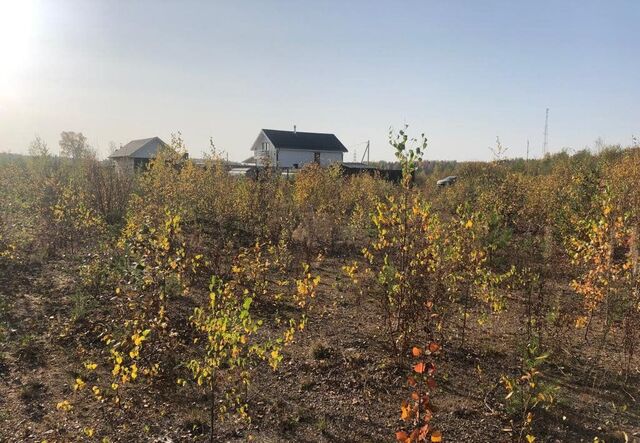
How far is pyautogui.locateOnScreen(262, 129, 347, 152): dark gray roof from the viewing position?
41125 millimetres

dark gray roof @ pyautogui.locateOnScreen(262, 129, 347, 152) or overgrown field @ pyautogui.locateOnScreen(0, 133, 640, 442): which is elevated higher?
dark gray roof @ pyautogui.locateOnScreen(262, 129, 347, 152)

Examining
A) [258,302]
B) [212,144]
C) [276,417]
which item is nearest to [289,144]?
[212,144]

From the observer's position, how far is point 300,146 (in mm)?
41438

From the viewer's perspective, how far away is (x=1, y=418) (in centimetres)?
360

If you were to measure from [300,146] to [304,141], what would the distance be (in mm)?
988

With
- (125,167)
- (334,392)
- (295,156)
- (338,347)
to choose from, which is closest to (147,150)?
(295,156)

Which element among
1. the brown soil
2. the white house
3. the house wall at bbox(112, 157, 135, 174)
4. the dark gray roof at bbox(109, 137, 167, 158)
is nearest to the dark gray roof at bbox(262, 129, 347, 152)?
the white house

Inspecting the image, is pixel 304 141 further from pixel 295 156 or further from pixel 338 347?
pixel 338 347

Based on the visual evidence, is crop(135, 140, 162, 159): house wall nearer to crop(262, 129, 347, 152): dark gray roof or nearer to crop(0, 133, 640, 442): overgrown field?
crop(262, 129, 347, 152): dark gray roof

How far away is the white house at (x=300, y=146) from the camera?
4094 centimetres

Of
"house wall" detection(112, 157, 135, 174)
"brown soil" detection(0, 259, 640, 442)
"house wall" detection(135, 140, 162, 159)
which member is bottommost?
"brown soil" detection(0, 259, 640, 442)

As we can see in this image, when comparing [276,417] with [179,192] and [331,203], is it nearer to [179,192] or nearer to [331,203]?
[179,192]

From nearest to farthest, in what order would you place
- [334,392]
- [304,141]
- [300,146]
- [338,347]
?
[334,392], [338,347], [300,146], [304,141]

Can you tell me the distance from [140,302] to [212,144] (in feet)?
26.3
